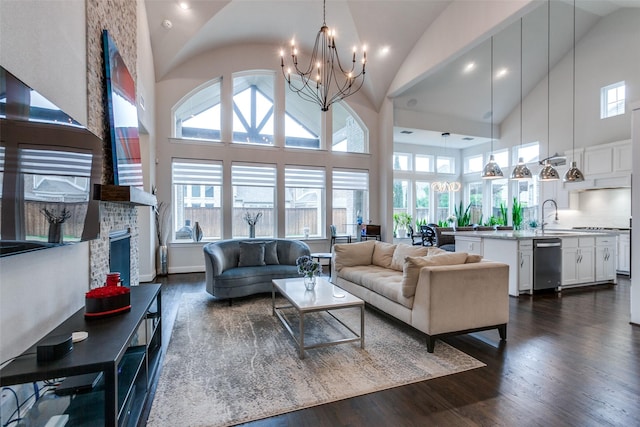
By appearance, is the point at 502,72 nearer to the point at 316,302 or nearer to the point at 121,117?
the point at 316,302

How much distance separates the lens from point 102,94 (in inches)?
117

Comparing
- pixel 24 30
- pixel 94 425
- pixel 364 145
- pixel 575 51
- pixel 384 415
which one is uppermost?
pixel 575 51

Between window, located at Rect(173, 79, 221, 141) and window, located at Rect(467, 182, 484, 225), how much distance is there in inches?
329

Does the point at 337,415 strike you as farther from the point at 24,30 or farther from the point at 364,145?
the point at 364,145

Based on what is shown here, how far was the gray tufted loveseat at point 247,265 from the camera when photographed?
4137mm

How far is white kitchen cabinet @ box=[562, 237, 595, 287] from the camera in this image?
5.07 m

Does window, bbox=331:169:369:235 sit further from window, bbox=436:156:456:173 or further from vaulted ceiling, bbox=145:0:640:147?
window, bbox=436:156:456:173

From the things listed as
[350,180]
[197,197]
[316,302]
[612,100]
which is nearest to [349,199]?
[350,180]

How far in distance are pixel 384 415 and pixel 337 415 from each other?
0.30 metres

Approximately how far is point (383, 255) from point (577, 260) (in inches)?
136

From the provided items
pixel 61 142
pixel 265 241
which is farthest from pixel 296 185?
pixel 61 142

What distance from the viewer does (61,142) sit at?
1814 millimetres

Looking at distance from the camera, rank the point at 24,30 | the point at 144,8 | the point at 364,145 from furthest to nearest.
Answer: the point at 364,145 < the point at 144,8 < the point at 24,30

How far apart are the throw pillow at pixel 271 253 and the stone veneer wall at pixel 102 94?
6.38 feet
